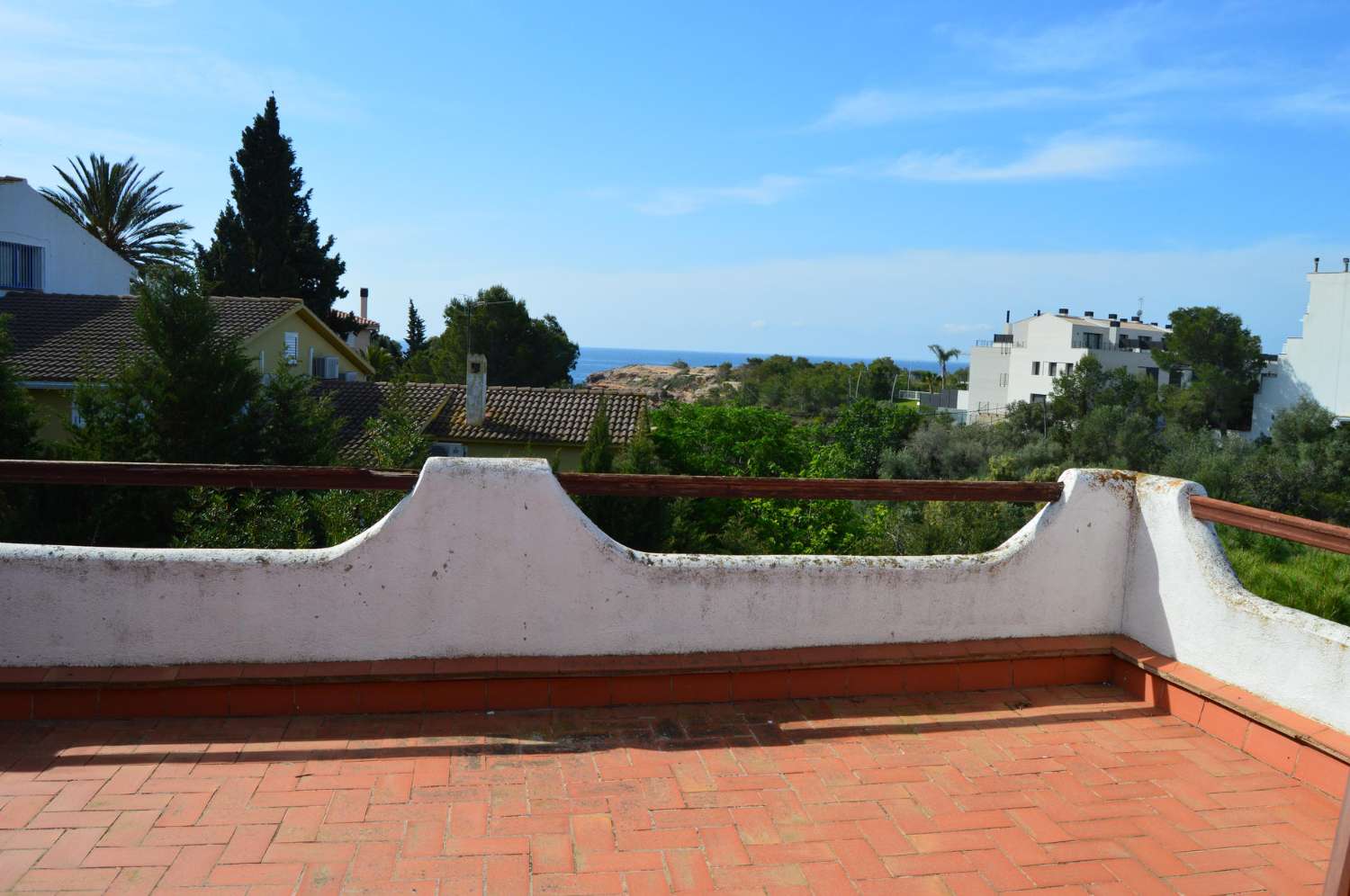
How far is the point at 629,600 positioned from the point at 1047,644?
6.91 ft

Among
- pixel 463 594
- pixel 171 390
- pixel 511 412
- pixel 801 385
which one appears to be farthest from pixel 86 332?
pixel 801 385

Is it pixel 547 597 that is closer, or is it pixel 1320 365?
pixel 547 597

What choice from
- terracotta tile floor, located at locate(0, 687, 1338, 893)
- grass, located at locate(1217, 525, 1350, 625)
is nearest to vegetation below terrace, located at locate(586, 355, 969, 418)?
grass, located at locate(1217, 525, 1350, 625)

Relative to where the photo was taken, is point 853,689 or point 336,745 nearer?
point 336,745

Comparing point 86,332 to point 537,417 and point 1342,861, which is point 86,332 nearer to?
point 537,417

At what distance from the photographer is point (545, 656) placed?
13.6ft

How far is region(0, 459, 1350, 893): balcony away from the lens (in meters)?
3.04

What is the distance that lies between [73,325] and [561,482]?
25.0 metres

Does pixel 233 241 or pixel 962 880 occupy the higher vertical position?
pixel 233 241

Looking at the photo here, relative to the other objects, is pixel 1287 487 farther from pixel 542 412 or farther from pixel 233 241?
pixel 233 241

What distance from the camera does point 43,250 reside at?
26.9 metres

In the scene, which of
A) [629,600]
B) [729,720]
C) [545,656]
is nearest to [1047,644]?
[729,720]

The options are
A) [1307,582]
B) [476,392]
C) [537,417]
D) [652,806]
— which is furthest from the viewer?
[537,417]

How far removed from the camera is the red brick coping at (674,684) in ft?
12.4
